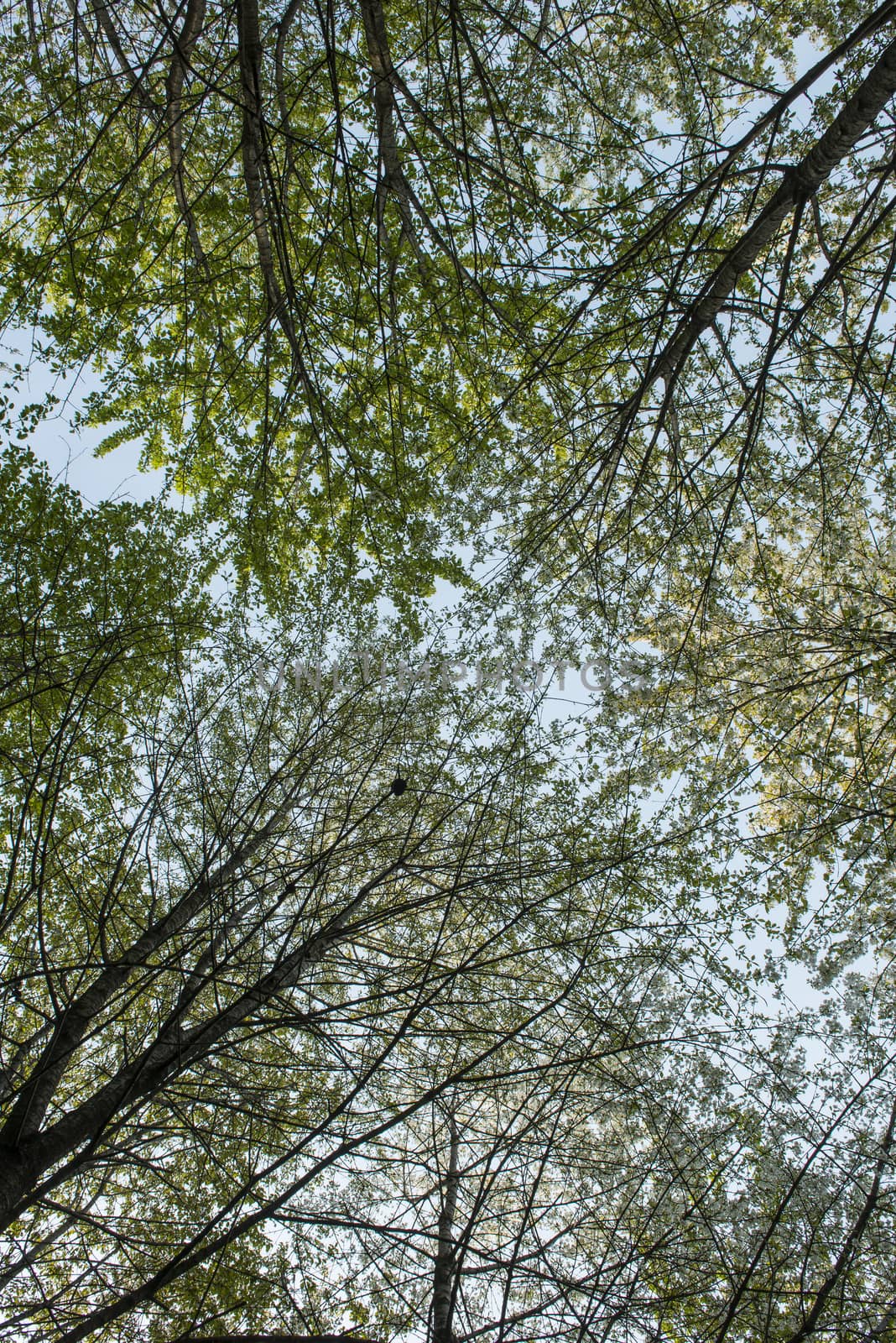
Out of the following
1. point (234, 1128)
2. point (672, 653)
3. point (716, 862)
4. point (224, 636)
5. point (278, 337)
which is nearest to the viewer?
point (234, 1128)

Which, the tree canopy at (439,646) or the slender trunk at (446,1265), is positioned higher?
the tree canopy at (439,646)

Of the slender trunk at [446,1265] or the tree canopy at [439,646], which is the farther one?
the tree canopy at [439,646]

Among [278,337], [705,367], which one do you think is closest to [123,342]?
[278,337]

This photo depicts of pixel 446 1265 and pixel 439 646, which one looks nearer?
pixel 446 1265

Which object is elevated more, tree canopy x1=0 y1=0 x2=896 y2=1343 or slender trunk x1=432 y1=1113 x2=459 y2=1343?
tree canopy x1=0 y1=0 x2=896 y2=1343

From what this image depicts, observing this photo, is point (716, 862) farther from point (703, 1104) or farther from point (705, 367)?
point (705, 367)

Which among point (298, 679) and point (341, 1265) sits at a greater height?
point (298, 679)

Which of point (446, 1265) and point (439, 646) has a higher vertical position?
point (439, 646)

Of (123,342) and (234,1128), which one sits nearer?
(234,1128)

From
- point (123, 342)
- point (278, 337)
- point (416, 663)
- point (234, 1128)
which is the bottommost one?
point (234, 1128)

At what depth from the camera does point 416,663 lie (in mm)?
5578

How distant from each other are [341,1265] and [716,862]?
12.9ft

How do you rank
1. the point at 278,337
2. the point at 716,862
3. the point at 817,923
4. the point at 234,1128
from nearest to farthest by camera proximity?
the point at 234,1128
the point at 817,923
the point at 716,862
the point at 278,337

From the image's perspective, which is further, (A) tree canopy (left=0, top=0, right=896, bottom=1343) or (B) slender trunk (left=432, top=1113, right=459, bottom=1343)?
(A) tree canopy (left=0, top=0, right=896, bottom=1343)
